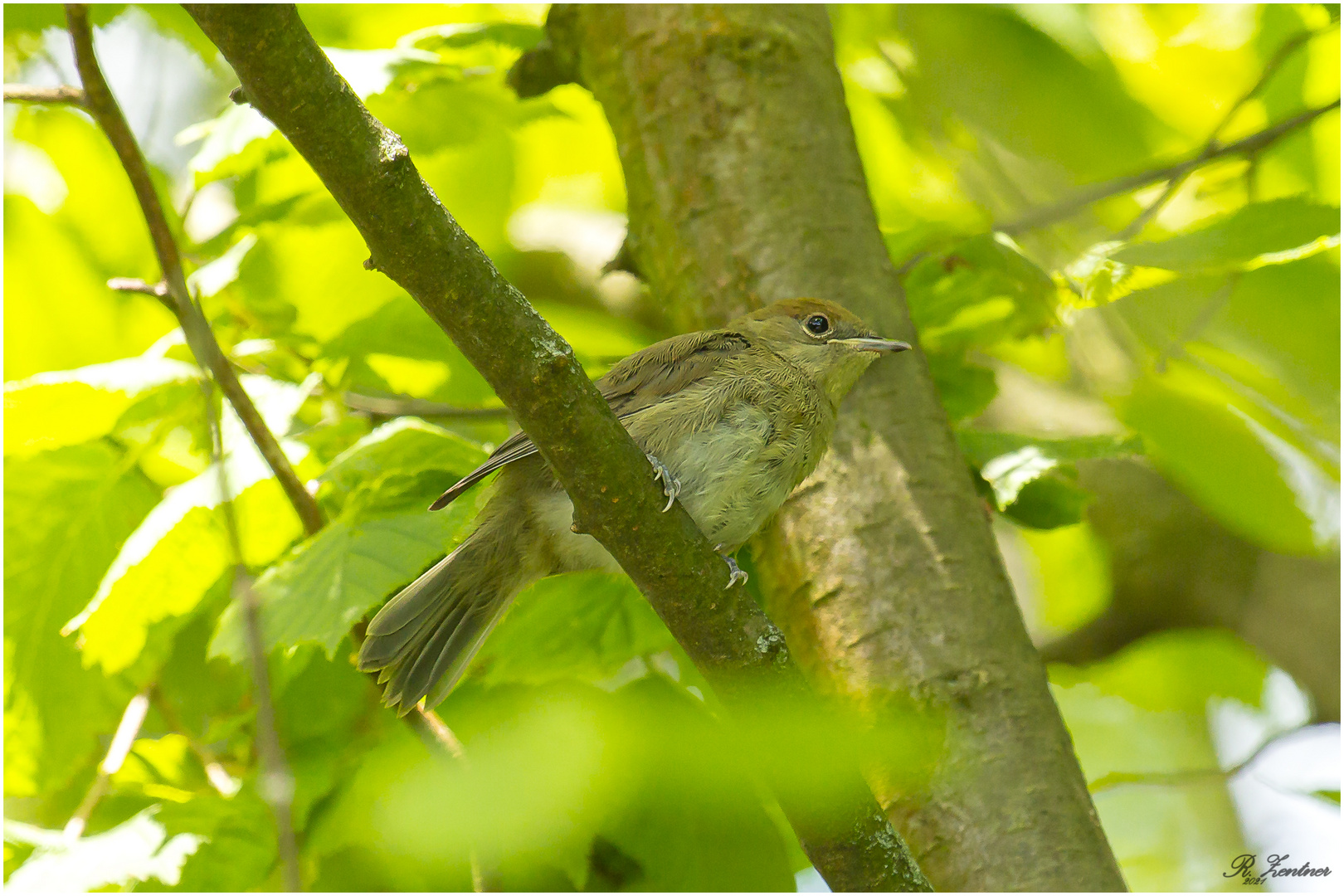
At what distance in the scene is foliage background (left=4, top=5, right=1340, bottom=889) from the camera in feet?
4.79

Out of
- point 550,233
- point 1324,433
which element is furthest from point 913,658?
point 550,233

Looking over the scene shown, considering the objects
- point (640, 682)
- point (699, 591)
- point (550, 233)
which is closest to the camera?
point (699, 591)

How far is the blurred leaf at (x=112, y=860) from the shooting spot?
98.3 inches

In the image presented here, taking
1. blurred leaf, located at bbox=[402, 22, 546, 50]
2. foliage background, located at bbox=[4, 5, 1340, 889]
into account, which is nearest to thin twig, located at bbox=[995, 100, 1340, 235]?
foliage background, located at bbox=[4, 5, 1340, 889]

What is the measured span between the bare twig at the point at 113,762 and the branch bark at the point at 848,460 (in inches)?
73.3

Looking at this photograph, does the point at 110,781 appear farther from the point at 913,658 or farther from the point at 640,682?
the point at 913,658

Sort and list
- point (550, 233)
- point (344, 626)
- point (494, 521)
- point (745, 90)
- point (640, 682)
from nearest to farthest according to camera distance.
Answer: point (344, 626)
point (640, 682)
point (494, 521)
point (745, 90)
point (550, 233)

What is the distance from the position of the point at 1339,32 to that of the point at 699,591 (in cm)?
314

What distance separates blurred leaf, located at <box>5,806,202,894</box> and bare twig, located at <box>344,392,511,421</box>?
1224mm

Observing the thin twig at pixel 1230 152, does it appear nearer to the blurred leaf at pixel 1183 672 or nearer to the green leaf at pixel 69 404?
the green leaf at pixel 69 404

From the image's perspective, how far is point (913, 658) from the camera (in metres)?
2.88

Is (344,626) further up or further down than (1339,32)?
further down

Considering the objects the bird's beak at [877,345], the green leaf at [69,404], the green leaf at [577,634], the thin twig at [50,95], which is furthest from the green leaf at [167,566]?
the bird's beak at [877,345]

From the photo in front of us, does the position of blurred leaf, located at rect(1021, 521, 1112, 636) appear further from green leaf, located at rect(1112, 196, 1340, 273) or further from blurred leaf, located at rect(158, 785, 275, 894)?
blurred leaf, located at rect(158, 785, 275, 894)
